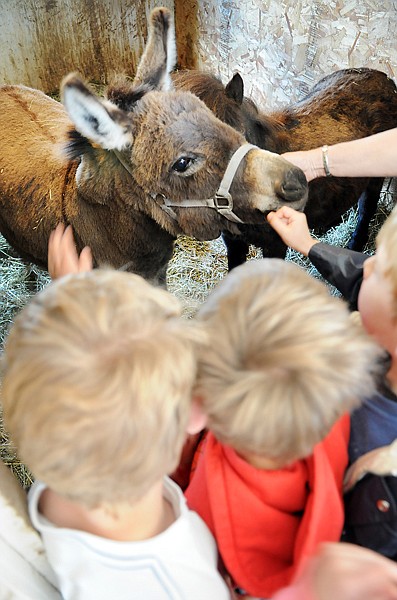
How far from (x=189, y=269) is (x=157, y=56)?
5.01ft

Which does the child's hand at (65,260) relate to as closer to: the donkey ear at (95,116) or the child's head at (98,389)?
the donkey ear at (95,116)

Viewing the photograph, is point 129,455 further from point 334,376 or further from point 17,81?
point 17,81

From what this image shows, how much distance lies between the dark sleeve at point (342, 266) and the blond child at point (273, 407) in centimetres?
66

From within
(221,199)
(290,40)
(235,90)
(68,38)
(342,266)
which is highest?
(68,38)

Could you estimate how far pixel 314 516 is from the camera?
2.78 feet

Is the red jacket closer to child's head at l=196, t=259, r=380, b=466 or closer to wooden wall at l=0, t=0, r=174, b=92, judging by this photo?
child's head at l=196, t=259, r=380, b=466

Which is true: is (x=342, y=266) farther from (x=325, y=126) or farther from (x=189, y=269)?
(x=189, y=269)

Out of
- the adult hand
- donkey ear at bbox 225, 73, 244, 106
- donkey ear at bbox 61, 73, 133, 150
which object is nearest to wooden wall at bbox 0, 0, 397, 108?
donkey ear at bbox 225, 73, 244, 106

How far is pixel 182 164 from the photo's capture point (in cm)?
186

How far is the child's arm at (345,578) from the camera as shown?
2.07 feet

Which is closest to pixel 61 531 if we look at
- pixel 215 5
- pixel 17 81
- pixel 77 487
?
pixel 77 487

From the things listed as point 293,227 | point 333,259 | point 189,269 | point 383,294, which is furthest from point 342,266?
point 189,269

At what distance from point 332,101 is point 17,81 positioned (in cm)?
270

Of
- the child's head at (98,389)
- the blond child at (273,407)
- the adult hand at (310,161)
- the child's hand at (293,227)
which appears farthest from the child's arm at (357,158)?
the child's head at (98,389)
